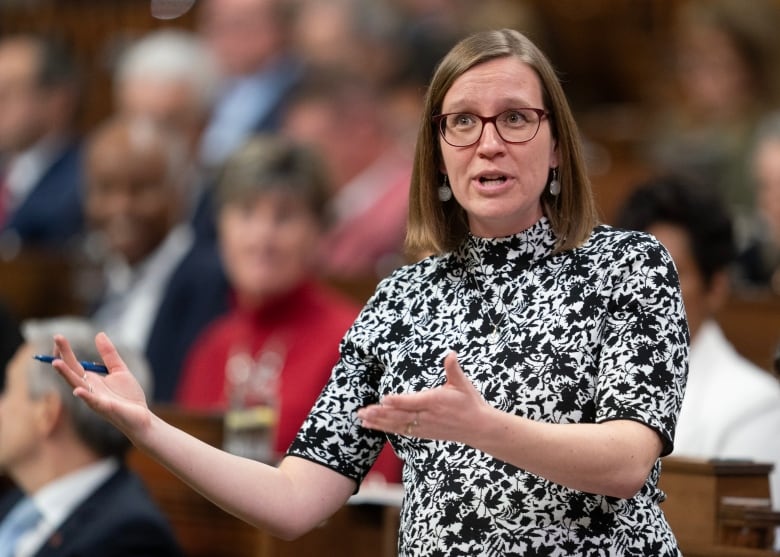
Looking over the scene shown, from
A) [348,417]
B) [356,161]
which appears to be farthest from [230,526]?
[356,161]

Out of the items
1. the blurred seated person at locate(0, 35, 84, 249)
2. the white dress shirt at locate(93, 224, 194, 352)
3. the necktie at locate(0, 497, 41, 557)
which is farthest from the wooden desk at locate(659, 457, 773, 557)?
the blurred seated person at locate(0, 35, 84, 249)

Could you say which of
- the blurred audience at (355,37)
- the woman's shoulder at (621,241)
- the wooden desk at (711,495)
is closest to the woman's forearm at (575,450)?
the woman's shoulder at (621,241)

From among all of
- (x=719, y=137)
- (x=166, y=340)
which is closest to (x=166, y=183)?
(x=166, y=340)

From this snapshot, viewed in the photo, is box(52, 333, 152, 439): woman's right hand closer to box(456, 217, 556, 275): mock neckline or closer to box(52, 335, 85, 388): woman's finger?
box(52, 335, 85, 388): woman's finger

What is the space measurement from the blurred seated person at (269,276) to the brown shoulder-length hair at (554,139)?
2.16m

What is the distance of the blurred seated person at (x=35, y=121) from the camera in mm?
6820

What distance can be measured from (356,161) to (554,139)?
3827mm

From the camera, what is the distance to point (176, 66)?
622 cm

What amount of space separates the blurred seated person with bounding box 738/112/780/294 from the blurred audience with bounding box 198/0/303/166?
2343mm

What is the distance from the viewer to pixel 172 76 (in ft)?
20.4

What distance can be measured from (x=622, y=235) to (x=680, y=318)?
0.15 meters

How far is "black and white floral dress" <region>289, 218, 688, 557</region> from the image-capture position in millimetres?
1807

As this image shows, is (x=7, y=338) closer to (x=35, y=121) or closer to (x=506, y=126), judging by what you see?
(x=506, y=126)

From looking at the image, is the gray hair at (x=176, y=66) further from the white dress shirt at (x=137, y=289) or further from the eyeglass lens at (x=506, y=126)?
the eyeglass lens at (x=506, y=126)
